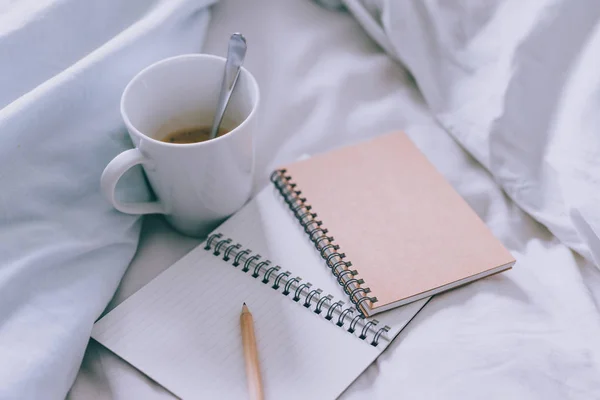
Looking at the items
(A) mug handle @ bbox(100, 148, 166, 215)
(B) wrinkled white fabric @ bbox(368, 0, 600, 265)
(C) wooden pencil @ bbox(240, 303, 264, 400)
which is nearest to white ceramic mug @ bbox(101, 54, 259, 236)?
(A) mug handle @ bbox(100, 148, 166, 215)

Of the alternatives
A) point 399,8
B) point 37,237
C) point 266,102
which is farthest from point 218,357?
point 399,8

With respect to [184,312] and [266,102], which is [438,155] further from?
[184,312]

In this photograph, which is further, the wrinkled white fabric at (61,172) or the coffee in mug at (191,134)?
the coffee in mug at (191,134)

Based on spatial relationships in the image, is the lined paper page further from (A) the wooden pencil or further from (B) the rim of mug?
(B) the rim of mug

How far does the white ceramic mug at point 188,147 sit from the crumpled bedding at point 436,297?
1.6 inches

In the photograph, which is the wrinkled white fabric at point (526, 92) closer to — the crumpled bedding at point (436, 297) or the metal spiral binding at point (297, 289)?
the crumpled bedding at point (436, 297)

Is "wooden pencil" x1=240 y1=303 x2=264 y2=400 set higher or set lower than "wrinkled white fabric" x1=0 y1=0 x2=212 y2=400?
lower

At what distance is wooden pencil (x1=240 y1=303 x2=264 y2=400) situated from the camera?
0.44 metres

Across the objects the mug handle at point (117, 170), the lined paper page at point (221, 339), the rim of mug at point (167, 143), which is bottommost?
the lined paper page at point (221, 339)

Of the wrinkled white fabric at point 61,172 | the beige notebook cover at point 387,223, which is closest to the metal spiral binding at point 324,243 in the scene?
the beige notebook cover at point 387,223

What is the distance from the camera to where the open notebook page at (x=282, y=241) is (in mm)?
511

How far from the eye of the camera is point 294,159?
2.03 feet

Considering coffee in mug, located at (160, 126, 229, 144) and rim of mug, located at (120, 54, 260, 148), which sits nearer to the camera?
rim of mug, located at (120, 54, 260, 148)

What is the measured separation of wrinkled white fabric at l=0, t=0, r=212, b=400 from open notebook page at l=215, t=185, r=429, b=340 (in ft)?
0.32
